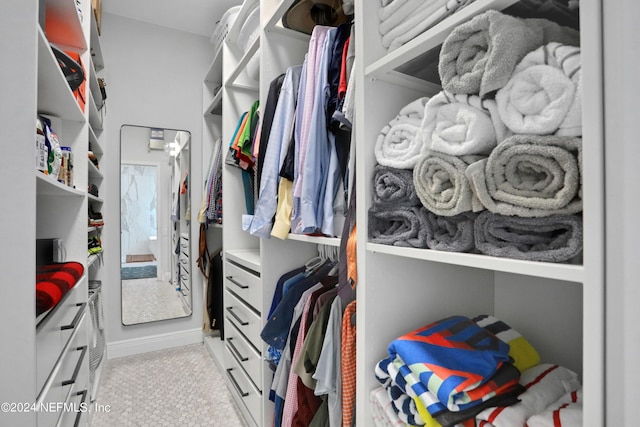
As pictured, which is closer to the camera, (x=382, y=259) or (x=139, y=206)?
(x=382, y=259)

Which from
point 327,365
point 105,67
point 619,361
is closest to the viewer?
point 619,361

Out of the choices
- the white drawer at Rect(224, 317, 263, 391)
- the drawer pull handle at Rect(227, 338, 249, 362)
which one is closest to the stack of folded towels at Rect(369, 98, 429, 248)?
the white drawer at Rect(224, 317, 263, 391)

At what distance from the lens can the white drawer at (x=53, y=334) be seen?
85cm

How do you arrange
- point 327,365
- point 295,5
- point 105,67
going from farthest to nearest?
point 105,67 < point 295,5 < point 327,365

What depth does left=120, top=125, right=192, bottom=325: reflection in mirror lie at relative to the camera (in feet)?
8.76

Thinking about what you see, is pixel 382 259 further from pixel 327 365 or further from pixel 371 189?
pixel 327 365

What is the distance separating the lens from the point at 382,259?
875 mm

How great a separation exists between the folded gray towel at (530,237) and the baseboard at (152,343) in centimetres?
282

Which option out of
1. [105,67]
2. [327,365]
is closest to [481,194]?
[327,365]

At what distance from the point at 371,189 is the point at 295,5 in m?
0.96

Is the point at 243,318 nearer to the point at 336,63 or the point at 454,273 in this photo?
the point at 454,273

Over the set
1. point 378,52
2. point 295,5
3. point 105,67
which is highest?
point 105,67

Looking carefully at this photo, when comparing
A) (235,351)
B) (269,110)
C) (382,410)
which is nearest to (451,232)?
(382,410)

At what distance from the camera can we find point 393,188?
80 centimetres
